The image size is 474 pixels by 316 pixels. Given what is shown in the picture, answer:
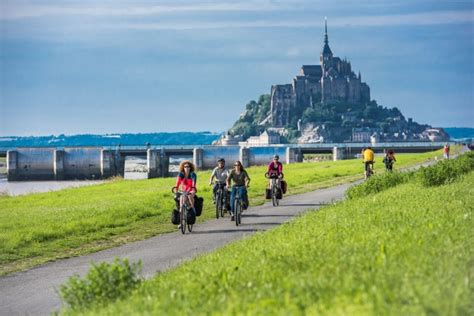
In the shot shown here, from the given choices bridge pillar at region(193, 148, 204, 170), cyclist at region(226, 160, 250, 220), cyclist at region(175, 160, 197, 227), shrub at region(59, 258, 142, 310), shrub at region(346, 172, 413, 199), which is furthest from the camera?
bridge pillar at region(193, 148, 204, 170)

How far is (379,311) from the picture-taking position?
719cm

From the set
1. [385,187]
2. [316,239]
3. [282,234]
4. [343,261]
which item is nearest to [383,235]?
[316,239]

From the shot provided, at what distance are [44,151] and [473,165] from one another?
8468 centimetres

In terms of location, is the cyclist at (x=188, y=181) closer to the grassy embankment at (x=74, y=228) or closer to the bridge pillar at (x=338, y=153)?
the grassy embankment at (x=74, y=228)

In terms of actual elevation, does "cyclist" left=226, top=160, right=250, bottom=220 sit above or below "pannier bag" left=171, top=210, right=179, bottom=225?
above

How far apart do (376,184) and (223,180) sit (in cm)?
485

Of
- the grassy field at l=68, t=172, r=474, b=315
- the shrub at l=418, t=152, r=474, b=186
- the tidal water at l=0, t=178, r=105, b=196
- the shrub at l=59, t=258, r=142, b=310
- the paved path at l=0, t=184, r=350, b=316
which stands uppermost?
the shrub at l=418, t=152, r=474, b=186

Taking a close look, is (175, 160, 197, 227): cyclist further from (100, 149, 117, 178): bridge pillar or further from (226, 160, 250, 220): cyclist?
(100, 149, 117, 178): bridge pillar

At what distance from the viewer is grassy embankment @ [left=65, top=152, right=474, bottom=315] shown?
25.0 ft

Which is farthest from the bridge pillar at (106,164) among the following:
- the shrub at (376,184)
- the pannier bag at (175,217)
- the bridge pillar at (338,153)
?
the pannier bag at (175,217)

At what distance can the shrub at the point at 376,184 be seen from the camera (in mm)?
28297

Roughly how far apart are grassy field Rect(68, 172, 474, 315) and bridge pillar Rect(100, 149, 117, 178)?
100602 mm

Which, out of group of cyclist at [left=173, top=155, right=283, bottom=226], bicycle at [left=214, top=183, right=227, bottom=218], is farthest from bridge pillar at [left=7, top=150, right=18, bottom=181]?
bicycle at [left=214, top=183, right=227, bottom=218]

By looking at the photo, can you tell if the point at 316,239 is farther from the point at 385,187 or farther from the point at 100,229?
the point at 385,187
